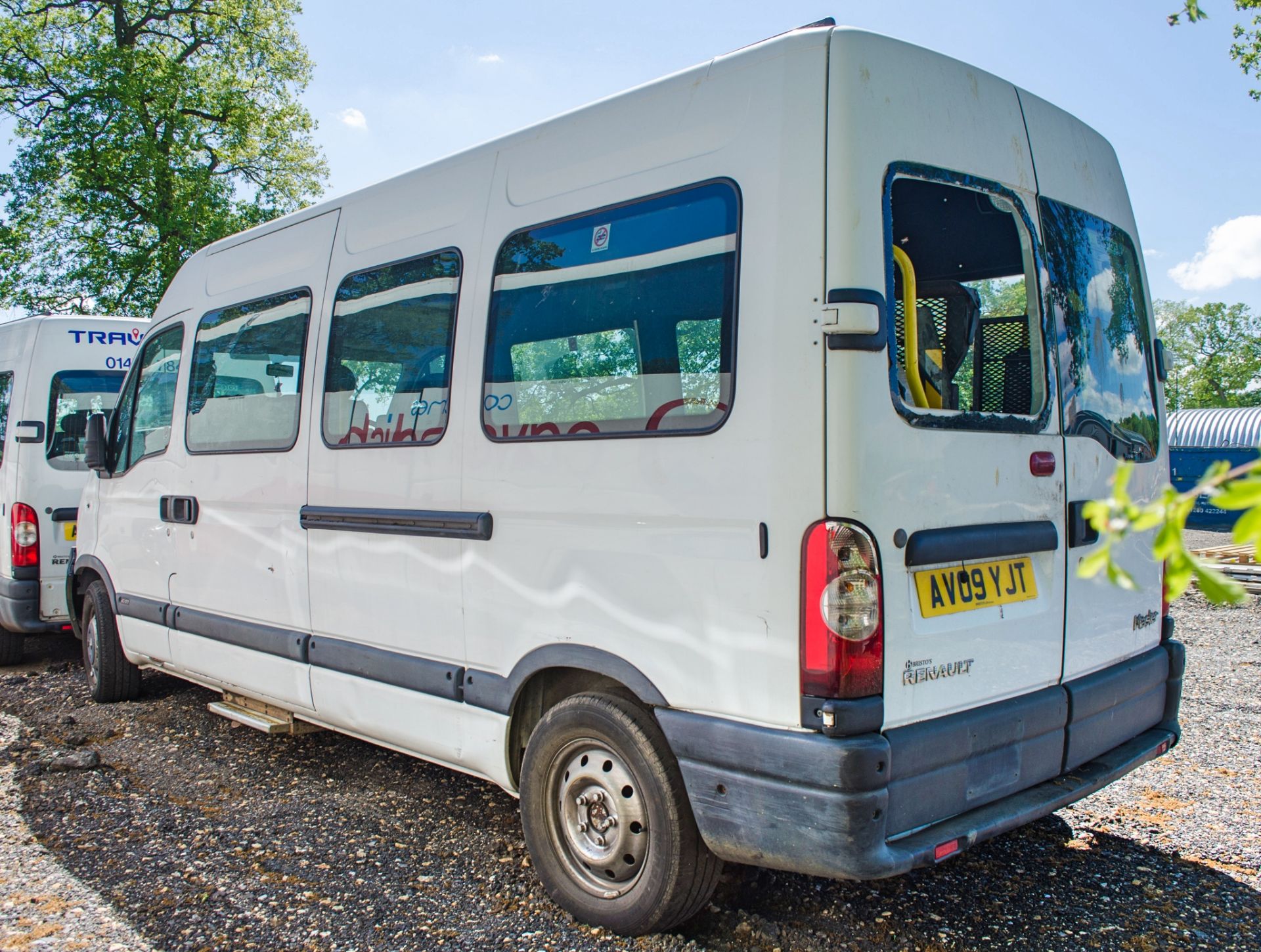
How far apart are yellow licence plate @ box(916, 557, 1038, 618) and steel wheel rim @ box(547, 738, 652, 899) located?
1027 mm

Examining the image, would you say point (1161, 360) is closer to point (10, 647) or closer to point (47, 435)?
point (47, 435)

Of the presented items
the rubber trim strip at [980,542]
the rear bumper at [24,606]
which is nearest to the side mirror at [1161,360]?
the rubber trim strip at [980,542]

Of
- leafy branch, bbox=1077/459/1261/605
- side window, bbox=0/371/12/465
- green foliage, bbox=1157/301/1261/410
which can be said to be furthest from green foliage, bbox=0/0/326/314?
green foliage, bbox=1157/301/1261/410

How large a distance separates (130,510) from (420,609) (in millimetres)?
2800

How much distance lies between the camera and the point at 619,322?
3.09 meters

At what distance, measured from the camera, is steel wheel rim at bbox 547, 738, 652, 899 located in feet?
9.89

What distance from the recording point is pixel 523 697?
11.2 ft

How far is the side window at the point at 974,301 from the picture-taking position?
3.09m

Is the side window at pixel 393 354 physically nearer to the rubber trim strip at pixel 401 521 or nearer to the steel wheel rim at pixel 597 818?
the rubber trim strip at pixel 401 521

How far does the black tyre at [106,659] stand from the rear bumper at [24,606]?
0.97m

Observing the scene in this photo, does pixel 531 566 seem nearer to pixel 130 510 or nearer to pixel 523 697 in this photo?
pixel 523 697

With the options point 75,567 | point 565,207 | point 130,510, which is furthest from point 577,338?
point 75,567

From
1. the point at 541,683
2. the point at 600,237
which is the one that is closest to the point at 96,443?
the point at 541,683

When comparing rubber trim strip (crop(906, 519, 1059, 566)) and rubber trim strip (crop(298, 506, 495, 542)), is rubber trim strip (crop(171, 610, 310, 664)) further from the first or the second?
rubber trim strip (crop(906, 519, 1059, 566))
